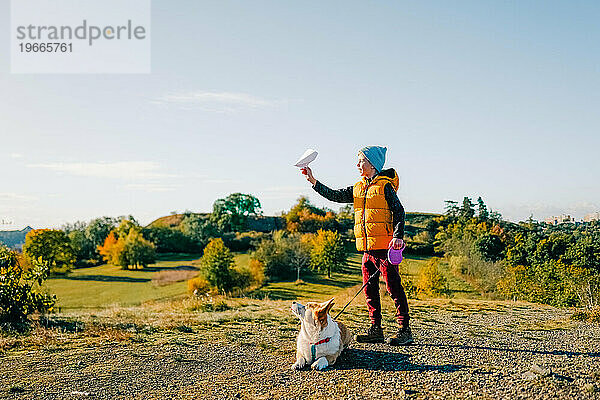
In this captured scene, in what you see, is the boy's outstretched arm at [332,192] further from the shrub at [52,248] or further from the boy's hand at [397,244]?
the shrub at [52,248]

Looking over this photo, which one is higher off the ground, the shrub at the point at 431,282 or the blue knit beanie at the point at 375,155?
the blue knit beanie at the point at 375,155

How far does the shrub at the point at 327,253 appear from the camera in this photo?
49.2 metres

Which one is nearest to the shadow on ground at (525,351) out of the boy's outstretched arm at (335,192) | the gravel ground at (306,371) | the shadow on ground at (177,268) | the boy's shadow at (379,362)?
the gravel ground at (306,371)

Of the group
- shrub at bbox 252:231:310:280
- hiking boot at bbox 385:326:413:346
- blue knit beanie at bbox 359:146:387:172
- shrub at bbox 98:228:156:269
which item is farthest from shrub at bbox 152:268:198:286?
blue knit beanie at bbox 359:146:387:172

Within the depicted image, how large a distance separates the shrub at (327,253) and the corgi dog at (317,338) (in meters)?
42.7

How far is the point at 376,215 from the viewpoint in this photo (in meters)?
6.83

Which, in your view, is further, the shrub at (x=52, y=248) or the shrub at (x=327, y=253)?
the shrub at (x=52, y=248)

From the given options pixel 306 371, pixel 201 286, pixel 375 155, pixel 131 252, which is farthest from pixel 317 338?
pixel 131 252

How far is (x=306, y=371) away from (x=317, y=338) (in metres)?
0.48

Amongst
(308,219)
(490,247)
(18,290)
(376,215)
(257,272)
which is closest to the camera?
(376,215)

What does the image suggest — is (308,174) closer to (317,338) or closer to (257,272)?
(317,338)

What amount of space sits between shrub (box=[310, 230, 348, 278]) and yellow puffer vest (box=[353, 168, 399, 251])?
139ft

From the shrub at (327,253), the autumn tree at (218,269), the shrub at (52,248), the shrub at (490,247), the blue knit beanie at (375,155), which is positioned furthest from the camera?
the shrub at (52,248)

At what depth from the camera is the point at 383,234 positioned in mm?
6824
